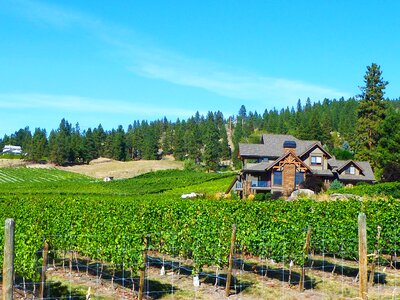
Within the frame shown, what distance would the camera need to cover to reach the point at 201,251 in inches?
669

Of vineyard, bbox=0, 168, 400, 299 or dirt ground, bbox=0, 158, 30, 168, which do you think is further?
dirt ground, bbox=0, 158, 30, 168

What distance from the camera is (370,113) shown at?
6881 cm

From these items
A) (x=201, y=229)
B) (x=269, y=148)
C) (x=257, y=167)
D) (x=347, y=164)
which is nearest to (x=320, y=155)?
(x=347, y=164)

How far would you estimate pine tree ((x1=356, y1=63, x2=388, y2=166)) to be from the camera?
6725 centimetres

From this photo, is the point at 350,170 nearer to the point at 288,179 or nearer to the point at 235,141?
the point at 288,179

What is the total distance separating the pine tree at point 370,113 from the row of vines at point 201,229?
47.3 metres

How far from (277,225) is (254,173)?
36.0 metres

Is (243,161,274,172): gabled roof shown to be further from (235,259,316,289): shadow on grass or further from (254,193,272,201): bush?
(235,259,316,289): shadow on grass

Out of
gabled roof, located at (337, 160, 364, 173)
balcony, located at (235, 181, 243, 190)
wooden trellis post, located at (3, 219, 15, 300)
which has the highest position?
gabled roof, located at (337, 160, 364, 173)

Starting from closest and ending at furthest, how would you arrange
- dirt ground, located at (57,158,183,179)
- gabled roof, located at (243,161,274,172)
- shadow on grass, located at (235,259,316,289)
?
shadow on grass, located at (235,259,316,289) < gabled roof, located at (243,161,274,172) < dirt ground, located at (57,158,183,179)

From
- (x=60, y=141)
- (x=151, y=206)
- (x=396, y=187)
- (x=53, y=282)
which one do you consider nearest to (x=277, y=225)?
(x=151, y=206)

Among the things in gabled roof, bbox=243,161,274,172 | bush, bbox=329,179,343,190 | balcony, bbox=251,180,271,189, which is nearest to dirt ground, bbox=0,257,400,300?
bush, bbox=329,179,343,190

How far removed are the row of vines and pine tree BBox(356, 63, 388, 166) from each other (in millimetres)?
47336

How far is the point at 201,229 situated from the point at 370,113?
189 feet
